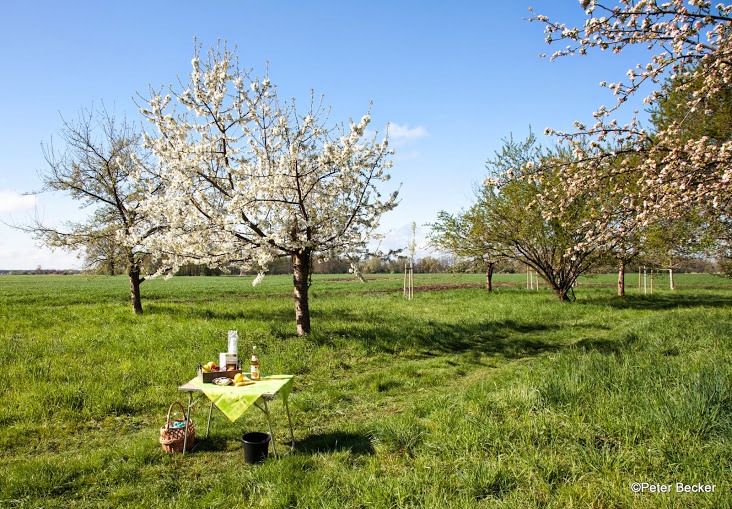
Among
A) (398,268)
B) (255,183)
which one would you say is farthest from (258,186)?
(398,268)

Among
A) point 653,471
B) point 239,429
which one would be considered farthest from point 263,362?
point 653,471

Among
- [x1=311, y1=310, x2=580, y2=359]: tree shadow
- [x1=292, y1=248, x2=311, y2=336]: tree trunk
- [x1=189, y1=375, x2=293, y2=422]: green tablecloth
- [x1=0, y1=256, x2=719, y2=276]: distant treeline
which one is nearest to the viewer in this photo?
[x1=189, y1=375, x2=293, y2=422]: green tablecloth

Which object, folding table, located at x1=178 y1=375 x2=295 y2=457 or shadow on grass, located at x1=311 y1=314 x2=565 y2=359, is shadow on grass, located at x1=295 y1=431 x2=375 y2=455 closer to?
folding table, located at x1=178 y1=375 x2=295 y2=457

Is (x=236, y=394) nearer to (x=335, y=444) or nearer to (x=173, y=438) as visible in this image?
(x=173, y=438)

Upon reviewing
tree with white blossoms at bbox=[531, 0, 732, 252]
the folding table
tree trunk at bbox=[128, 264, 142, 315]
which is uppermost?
tree with white blossoms at bbox=[531, 0, 732, 252]

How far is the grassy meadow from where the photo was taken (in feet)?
12.4

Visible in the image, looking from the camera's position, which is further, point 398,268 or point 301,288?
point 398,268

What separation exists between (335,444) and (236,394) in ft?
4.44

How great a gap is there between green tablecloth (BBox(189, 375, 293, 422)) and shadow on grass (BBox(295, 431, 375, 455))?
0.69 meters

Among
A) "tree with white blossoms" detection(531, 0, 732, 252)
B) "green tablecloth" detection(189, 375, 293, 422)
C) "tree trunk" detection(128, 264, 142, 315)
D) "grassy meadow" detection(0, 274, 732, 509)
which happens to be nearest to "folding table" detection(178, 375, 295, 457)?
"green tablecloth" detection(189, 375, 293, 422)

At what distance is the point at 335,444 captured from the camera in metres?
5.33

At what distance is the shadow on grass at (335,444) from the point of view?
16.8ft

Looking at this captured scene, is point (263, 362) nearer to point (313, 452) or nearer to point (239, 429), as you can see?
point (239, 429)

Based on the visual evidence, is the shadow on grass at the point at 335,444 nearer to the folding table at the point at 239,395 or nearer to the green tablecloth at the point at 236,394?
the folding table at the point at 239,395
